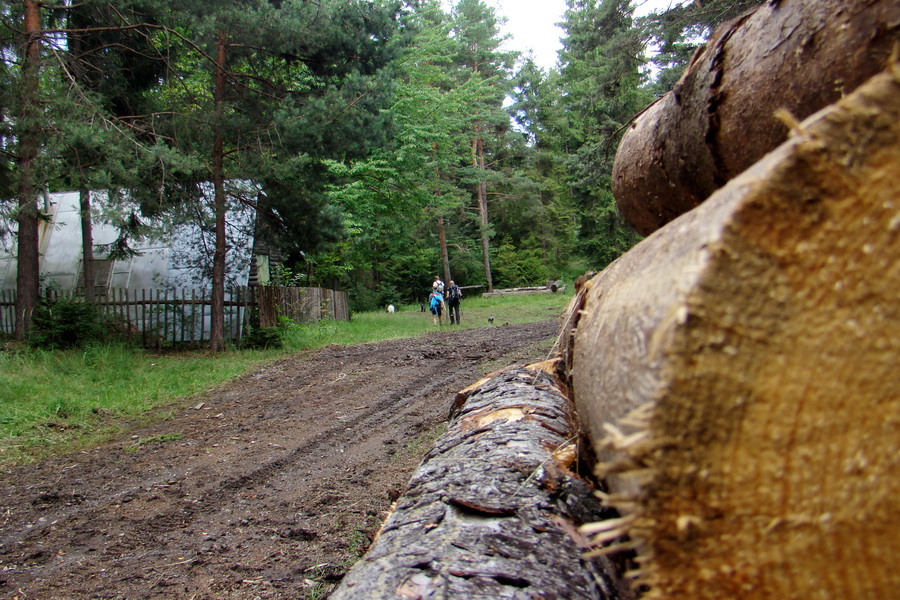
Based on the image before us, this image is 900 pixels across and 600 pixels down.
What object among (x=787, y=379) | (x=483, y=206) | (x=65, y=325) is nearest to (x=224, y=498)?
(x=787, y=379)

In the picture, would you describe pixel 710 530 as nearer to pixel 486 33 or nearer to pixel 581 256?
pixel 581 256

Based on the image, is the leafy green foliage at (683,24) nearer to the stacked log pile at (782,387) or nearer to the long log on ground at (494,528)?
the long log on ground at (494,528)

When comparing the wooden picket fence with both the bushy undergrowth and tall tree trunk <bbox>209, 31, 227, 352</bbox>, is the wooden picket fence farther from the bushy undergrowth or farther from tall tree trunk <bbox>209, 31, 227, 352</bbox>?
the bushy undergrowth

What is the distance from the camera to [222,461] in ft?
17.4

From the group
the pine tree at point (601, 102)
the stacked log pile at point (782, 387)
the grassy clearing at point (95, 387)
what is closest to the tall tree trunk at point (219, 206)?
the grassy clearing at point (95, 387)

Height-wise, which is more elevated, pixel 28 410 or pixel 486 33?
pixel 486 33

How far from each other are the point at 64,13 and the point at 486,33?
28273mm

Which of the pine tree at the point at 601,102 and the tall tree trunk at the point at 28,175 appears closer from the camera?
the tall tree trunk at the point at 28,175

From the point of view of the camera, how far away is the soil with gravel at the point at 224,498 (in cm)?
321

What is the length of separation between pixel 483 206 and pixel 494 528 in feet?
109

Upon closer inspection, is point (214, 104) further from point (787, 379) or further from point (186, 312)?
point (787, 379)

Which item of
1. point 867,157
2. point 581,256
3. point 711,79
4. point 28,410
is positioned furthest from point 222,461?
point 581,256

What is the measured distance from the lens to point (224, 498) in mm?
4391

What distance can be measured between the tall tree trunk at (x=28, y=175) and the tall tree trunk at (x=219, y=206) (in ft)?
9.92
